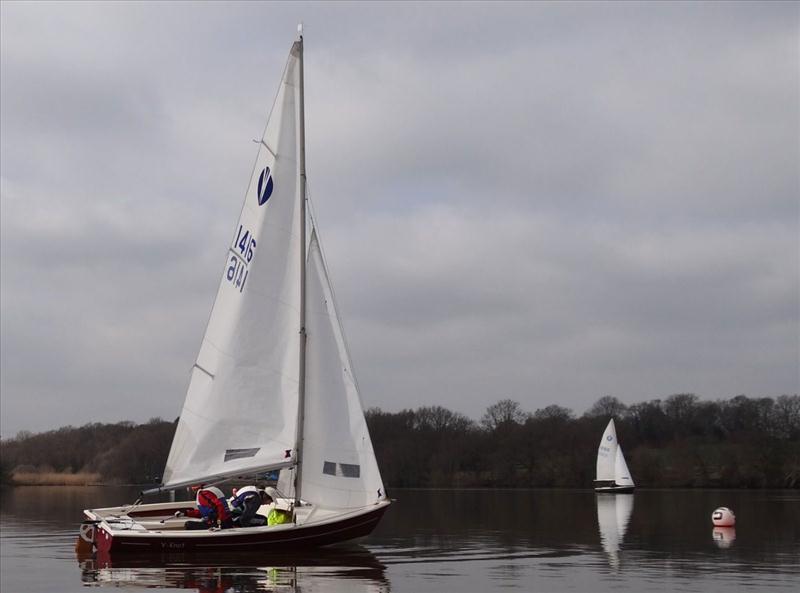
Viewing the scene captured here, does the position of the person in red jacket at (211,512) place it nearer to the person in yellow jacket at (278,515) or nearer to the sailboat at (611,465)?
the person in yellow jacket at (278,515)

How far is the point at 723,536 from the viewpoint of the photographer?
3412 cm

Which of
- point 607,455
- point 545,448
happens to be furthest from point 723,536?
point 545,448

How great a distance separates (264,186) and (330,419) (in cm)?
619

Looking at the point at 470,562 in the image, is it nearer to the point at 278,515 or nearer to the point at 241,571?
the point at 278,515

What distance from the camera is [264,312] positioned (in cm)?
2661

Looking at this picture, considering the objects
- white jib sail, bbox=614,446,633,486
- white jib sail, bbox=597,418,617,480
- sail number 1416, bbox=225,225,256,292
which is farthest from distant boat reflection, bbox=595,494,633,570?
white jib sail, bbox=597,418,617,480

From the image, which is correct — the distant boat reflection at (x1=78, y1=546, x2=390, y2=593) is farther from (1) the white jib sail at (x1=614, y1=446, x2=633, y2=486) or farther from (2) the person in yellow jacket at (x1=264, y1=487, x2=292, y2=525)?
(1) the white jib sail at (x1=614, y1=446, x2=633, y2=486)

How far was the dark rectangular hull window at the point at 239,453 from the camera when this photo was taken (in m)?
25.9

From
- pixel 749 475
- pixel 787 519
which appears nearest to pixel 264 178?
pixel 787 519

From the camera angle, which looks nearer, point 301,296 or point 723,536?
point 301,296

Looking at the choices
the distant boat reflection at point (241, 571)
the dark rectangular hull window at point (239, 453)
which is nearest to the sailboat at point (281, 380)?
the dark rectangular hull window at point (239, 453)

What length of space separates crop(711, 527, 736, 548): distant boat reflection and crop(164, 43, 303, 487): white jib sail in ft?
45.7

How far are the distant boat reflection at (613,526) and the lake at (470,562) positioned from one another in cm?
7

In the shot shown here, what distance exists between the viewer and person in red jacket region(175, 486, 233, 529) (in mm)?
25203
